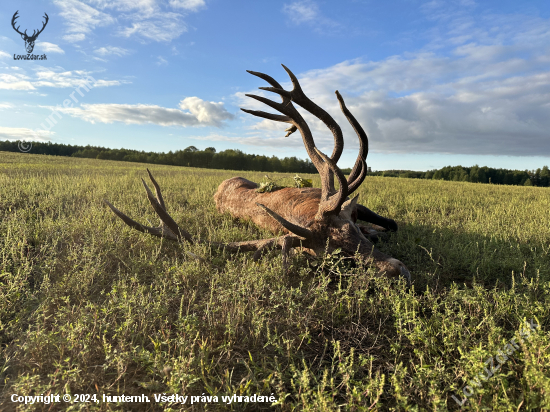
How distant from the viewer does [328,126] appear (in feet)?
12.4

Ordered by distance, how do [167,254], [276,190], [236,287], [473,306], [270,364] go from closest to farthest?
1. [270,364]
2. [473,306]
3. [236,287]
4. [167,254]
5. [276,190]

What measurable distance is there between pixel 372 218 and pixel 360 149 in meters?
1.64

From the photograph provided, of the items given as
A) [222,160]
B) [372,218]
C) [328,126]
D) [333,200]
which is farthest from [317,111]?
[222,160]

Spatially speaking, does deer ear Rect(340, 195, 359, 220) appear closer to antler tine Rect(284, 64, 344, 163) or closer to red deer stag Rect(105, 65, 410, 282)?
red deer stag Rect(105, 65, 410, 282)

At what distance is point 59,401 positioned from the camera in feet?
5.97

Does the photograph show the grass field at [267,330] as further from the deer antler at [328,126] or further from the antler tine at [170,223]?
the deer antler at [328,126]

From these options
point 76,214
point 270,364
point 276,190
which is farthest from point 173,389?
point 76,214

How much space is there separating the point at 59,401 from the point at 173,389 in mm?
757

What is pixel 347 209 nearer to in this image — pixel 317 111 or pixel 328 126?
pixel 328 126

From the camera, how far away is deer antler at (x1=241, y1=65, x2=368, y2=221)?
345 centimetres

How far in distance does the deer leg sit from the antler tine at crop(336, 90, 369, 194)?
895mm

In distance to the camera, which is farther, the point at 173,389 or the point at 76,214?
the point at 76,214

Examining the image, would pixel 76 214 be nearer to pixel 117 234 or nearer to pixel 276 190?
pixel 117 234

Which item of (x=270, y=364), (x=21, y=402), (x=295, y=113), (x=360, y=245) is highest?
(x=295, y=113)
